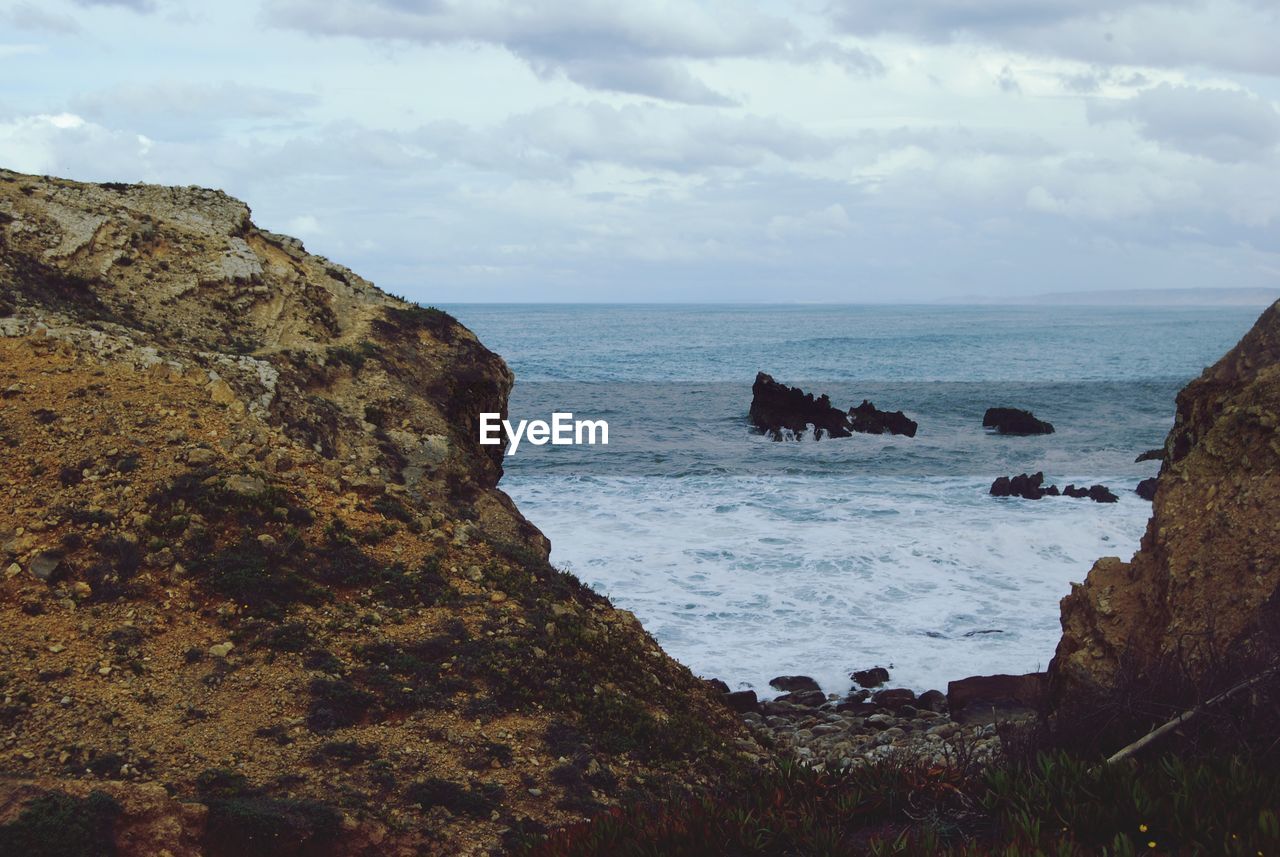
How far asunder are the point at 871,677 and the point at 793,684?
1164 mm

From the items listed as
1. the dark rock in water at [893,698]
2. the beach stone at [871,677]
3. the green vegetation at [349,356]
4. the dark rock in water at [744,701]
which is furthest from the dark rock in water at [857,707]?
the green vegetation at [349,356]

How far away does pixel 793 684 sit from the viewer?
1574 centimetres

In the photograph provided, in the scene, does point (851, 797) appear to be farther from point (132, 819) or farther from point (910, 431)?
point (910, 431)

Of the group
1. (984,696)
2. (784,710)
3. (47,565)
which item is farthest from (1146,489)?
(47,565)

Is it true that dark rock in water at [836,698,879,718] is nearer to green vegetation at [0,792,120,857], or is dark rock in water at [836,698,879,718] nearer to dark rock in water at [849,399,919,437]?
green vegetation at [0,792,120,857]

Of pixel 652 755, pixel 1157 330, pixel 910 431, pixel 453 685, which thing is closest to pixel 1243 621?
pixel 652 755

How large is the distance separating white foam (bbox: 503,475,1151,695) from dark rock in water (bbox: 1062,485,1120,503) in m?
0.39

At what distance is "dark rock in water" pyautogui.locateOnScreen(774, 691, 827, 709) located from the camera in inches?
597

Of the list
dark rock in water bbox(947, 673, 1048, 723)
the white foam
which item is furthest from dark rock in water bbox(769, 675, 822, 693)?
dark rock in water bbox(947, 673, 1048, 723)

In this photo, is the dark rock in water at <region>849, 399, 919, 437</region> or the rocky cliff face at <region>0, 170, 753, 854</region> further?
the dark rock in water at <region>849, 399, 919, 437</region>

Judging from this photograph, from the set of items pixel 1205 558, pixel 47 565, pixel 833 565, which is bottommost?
pixel 833 565

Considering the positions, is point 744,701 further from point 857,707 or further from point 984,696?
point 984,696

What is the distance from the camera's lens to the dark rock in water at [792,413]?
4475cm

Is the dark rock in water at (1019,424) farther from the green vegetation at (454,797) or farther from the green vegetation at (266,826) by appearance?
the green vegetation at (266,826)
